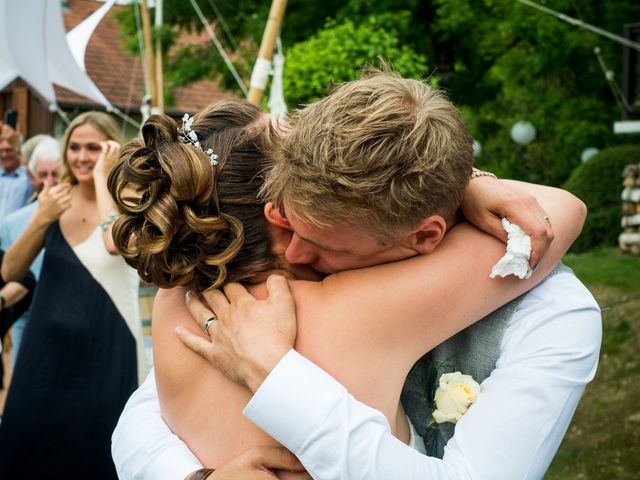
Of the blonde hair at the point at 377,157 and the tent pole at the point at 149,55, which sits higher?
the blonde hair at the point at 377,157

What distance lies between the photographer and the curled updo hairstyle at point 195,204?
178cm

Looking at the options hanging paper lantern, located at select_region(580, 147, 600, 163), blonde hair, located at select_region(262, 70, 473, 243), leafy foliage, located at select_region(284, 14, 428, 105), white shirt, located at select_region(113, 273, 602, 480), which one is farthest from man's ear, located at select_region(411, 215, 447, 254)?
hanging paper lantern, located at select_region(580, 147, 600, 163)

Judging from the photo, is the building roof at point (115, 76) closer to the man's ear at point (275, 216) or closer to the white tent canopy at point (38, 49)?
the white tent canopy at point (38, 49)

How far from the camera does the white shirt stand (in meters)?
1.52

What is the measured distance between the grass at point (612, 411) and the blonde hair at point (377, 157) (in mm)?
4201

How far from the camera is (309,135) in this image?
61.6 inches

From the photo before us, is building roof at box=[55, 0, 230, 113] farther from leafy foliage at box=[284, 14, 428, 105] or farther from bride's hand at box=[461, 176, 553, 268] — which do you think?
bride's hand at box=[461, 176, 553, 268]

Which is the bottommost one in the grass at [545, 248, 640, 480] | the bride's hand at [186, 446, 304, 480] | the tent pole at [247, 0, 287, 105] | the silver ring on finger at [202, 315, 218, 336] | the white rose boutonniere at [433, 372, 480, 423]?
the grass at [545, 248, 640, 480]

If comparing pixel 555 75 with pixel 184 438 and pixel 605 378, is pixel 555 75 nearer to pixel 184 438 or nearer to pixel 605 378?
pixel 605 378

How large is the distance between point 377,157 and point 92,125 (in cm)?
360

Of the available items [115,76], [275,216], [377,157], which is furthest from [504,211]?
[115,76]

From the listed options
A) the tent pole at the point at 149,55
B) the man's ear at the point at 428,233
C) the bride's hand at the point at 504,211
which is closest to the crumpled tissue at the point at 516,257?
the bride's hand at the point at 504,211

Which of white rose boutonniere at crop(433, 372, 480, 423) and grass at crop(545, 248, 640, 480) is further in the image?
grass at crop(545, 248, 640, 480)

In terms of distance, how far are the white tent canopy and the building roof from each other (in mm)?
14098
